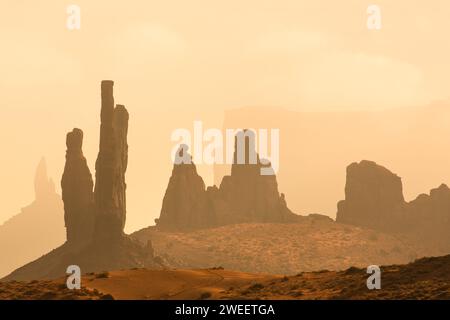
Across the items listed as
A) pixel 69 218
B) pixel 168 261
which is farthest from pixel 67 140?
pixel 168 261

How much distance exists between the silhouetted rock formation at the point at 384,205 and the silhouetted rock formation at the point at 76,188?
7408 centimetres

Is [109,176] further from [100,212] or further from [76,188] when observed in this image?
[76,188]

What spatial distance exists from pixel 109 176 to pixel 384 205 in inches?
3280

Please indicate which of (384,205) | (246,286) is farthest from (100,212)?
(246,286)

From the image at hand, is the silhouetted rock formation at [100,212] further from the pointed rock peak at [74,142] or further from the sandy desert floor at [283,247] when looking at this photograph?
the sandy desert floor at [283,247]

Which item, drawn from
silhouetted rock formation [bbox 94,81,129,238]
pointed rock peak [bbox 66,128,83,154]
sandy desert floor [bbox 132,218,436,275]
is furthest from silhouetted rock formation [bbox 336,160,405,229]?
pointed rock peak [bbox 66,128,83,154]

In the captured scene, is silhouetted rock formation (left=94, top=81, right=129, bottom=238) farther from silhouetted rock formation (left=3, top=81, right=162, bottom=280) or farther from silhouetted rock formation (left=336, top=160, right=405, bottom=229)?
silhouetted rock formation (left=336, top=160, right=405, bottom=229)

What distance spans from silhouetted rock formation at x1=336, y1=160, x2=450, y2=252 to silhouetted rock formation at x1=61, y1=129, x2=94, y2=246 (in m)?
74.1

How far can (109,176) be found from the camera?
454 ft

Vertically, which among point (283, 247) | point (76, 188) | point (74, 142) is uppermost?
point (74, 142)

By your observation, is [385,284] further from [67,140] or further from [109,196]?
[67,140]

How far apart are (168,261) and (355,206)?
65.5 m

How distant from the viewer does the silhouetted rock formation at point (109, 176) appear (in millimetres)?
136500
